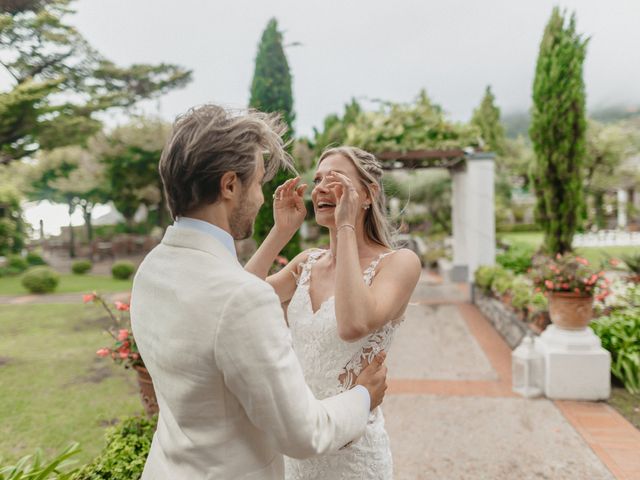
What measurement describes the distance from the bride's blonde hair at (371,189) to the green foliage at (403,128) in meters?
6.32

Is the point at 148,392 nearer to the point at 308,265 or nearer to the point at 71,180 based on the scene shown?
the point at 308,265

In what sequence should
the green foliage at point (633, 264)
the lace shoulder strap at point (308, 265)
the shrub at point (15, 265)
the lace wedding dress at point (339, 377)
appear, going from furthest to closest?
the shrub at point (15, 265) → the green foliage at point (633, 264) → the lace shoulder strap at point (308, 265) → the lace wedding dress at point (339, 377)

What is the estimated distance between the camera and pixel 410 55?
114625mm

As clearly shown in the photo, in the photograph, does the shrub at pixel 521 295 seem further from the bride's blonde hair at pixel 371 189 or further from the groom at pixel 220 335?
the groom at pixel 220 335

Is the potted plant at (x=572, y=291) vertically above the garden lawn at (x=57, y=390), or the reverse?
the potted plant at (x=572, y=291)

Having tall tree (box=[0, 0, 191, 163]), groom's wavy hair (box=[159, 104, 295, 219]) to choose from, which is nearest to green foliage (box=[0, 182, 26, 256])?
tall tree (box=[0, 0, 191, 163])

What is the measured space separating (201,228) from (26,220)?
22625 mm

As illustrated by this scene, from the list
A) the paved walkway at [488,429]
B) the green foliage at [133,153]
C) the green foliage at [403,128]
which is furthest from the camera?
the green foliage at [133,153]

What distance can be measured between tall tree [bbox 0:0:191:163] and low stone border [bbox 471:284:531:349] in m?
11.0

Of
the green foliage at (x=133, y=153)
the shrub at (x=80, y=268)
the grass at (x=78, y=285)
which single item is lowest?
the grass at (x=78, y=285)

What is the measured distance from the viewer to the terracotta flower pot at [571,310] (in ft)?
14.2

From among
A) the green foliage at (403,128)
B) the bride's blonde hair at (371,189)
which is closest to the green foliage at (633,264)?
the green foliage at (403,128)

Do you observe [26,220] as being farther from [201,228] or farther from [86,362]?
[201,228]

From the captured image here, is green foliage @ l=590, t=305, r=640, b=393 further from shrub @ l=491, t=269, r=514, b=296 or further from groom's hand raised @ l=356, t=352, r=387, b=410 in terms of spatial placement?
groom's hand raised @ l=356, t=352, r=387, b=410
